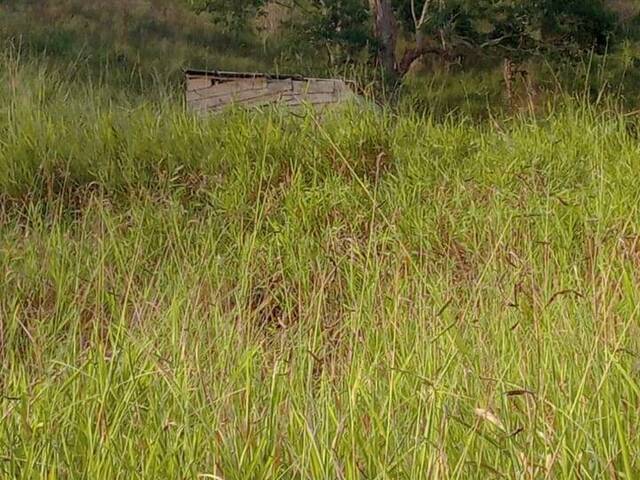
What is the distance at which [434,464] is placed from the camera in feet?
3.71

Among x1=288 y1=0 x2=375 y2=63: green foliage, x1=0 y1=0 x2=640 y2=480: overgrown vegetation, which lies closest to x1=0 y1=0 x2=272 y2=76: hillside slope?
x1=288 y1=0 x2=375 y2=63: green foliage

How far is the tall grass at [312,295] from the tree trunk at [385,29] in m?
3.92

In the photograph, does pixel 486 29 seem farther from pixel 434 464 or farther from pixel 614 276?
pixel 434 464

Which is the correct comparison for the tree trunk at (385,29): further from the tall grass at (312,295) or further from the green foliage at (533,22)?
the tall grass at (312,295)

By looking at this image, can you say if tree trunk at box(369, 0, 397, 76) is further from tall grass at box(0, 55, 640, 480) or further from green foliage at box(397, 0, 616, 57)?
tall grass at box(0, 55, 640, 480)

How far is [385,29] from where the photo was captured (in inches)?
323

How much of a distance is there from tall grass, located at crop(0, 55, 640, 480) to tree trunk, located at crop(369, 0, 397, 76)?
3922mm

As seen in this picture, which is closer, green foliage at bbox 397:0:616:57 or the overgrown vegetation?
the overgrown vegetation

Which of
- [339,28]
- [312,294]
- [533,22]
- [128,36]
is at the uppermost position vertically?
[533,22]

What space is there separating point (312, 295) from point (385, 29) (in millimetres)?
6651

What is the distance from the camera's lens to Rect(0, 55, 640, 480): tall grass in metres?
1.23

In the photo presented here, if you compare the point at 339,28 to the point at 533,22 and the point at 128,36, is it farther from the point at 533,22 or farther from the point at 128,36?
the point at 128,36

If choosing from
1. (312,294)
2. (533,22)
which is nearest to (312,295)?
(312,294)

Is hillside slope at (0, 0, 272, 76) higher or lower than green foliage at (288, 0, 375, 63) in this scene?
lower
